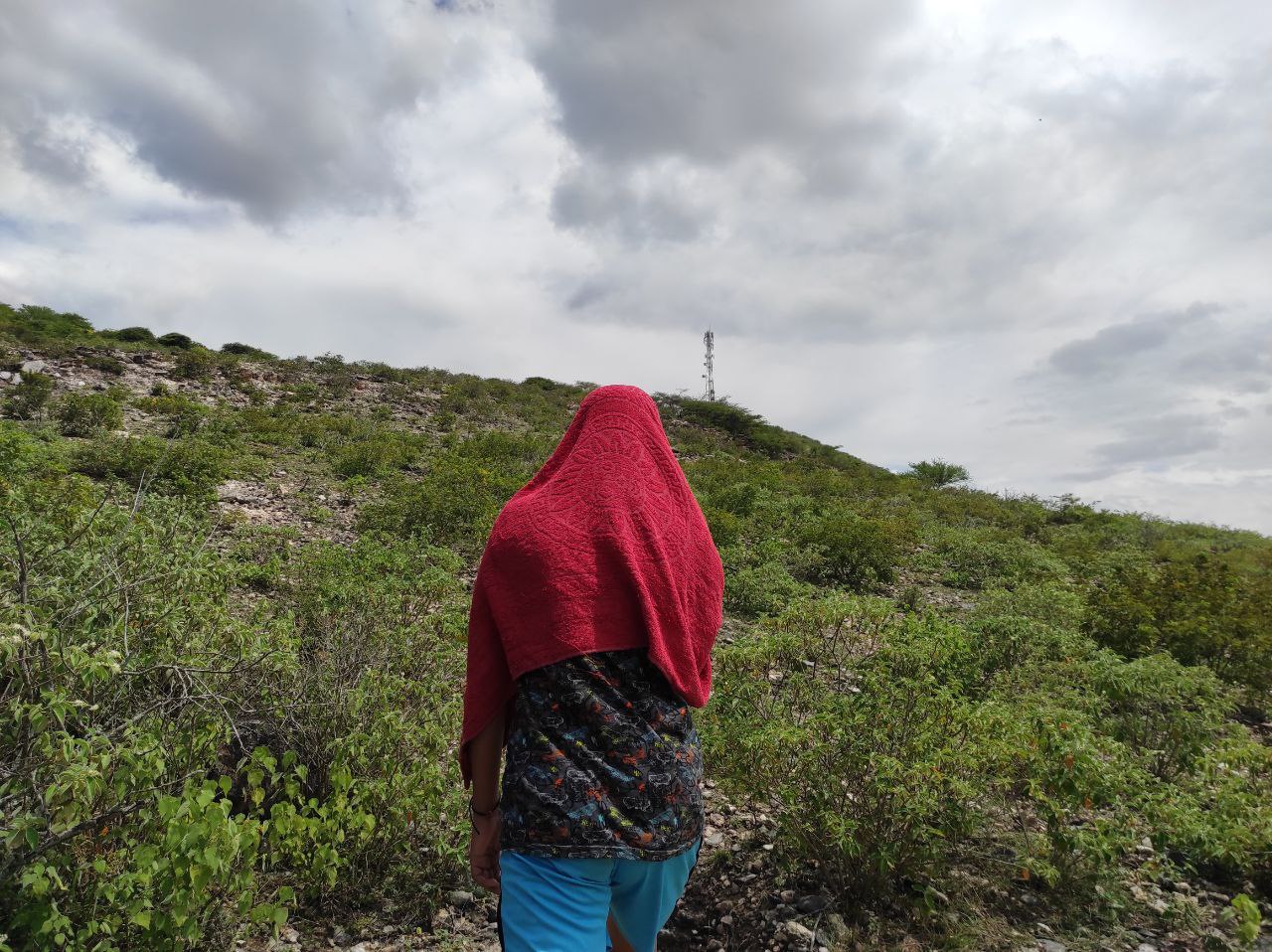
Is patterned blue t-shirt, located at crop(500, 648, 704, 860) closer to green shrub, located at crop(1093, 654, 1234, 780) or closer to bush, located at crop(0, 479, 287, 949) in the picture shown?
bush, located at crop(0, 479, 287, 949)

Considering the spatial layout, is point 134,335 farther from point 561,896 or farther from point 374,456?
point 561,896

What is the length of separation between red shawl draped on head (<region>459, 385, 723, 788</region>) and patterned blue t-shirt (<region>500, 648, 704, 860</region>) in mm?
56

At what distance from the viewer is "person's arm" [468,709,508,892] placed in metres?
1.46

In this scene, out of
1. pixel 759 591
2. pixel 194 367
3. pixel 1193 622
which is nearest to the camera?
pixel 1193 622

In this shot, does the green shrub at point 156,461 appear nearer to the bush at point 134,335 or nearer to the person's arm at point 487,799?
the person's arm at point 487,799

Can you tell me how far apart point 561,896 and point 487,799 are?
0.29 meters

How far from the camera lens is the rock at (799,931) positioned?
8.46ft

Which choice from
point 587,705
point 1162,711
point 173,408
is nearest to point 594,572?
point 587,705

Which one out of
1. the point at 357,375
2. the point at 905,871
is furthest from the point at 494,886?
the point at 357,375

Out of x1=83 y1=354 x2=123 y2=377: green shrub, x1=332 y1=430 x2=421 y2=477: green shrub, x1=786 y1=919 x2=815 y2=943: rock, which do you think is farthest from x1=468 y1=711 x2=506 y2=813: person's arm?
x1=83 y1=354 x2=123 y2=377: green shrub

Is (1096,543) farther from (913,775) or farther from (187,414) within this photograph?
(187,414)

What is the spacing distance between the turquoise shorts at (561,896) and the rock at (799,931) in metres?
1.60

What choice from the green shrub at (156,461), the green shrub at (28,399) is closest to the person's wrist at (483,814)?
the green shrub at (156,461)

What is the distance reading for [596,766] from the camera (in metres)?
1.31
